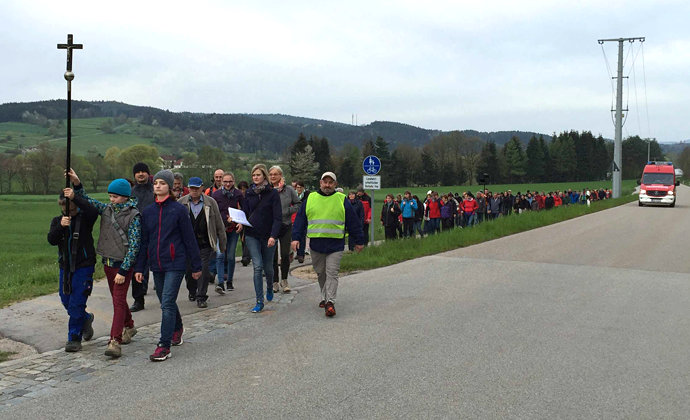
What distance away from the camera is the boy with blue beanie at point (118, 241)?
232 inches

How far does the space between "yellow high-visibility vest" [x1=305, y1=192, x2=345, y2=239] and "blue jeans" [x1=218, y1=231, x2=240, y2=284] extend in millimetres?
2133

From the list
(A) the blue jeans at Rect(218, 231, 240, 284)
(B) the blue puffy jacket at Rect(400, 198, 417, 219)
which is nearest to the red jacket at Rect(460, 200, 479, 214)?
(B) the blue puffy jacket at Rect(400, 198, 417, 219)

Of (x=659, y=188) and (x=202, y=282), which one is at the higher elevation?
(x=659, y=188)

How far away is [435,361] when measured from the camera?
555 centimetres

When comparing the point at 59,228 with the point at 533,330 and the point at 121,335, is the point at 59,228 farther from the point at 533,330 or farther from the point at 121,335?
the point at 533,330

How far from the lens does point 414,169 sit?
4476 inches

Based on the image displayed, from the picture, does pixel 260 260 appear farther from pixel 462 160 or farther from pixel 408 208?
pixel 462 160

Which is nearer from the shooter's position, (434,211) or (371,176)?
(371,176)

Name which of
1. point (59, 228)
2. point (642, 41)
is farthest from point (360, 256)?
point (642, 41)

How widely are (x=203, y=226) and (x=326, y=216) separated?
71.8 inches

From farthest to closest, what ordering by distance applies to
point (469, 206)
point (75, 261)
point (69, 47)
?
point (469, 206) → point (69, 47) → point (75, 261)

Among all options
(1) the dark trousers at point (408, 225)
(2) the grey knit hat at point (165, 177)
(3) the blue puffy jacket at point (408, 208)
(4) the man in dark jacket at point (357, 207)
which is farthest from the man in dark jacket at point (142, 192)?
(1) the dark trousers at point (408, 225)

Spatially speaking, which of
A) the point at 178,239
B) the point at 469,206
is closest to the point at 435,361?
the point at 178,239

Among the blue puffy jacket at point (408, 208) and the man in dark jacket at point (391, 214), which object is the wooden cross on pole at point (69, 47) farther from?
the blue puffy jacket at point (408, 208)
